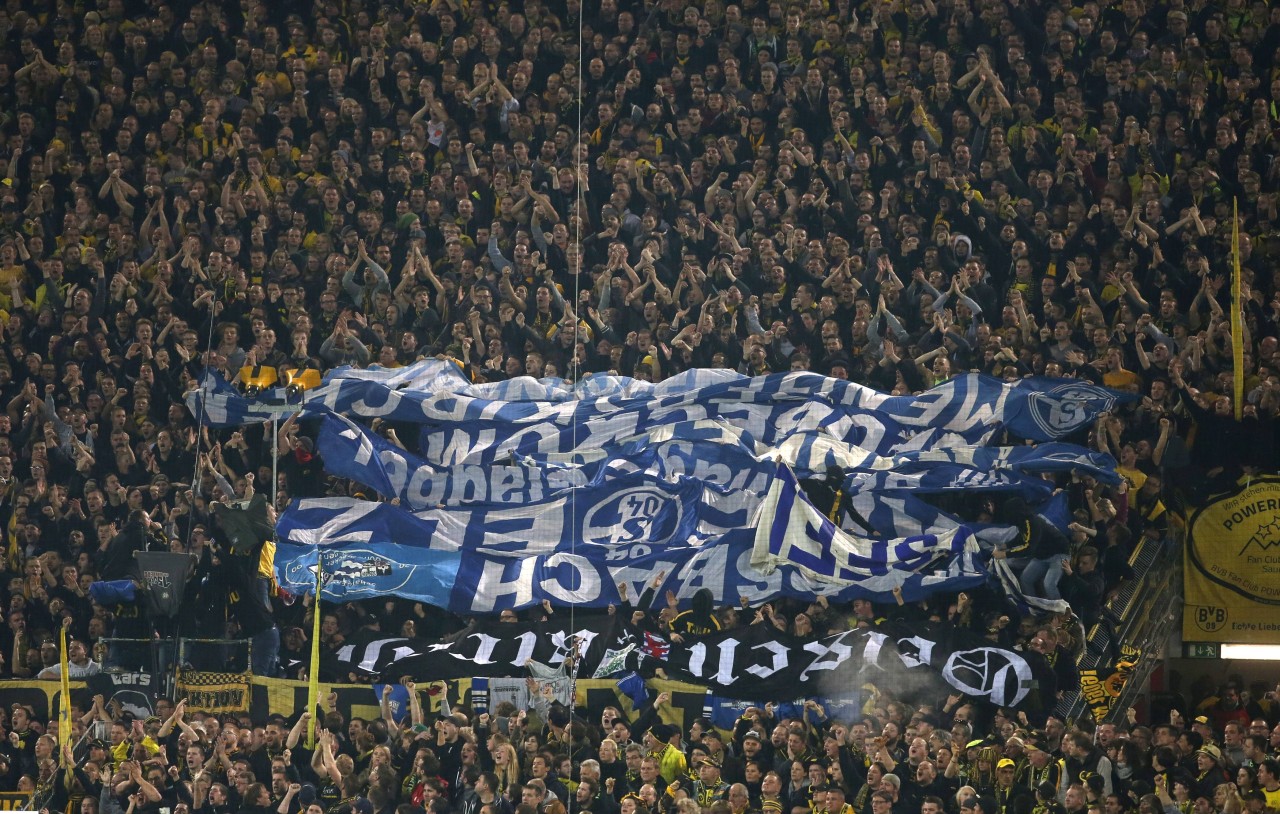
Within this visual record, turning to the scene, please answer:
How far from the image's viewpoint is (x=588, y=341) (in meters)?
13.2

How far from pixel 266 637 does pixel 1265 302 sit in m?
7.18

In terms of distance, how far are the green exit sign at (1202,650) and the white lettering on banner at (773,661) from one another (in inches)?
99.6

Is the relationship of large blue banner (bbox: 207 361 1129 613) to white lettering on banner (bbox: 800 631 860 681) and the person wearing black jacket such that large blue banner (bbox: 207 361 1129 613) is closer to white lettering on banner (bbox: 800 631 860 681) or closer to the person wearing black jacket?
the person wearing black jacket

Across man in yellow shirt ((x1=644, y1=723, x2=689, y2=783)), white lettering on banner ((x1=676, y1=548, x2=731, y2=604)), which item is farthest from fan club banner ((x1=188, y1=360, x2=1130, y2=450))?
man in yellow shirt ((x1=644, y1=723, x2=689, y2=783))

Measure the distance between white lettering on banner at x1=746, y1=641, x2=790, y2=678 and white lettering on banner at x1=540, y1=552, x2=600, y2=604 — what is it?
135cm

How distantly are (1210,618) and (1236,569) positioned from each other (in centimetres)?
35

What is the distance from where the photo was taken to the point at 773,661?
1166 cm

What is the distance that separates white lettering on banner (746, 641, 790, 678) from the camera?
11.6 metres

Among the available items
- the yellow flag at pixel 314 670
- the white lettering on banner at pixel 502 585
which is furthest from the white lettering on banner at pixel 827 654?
the yellow flag at pixel 314 670

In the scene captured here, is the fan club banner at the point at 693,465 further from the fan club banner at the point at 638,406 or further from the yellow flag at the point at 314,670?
the yellow flag at the point at 314,670

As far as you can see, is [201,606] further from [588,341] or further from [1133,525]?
[1133,525]

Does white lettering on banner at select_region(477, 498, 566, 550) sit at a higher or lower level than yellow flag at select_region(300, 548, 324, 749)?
higher

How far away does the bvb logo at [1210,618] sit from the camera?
37.7 feet

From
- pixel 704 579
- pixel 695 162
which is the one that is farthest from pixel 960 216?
pixel 704 579
